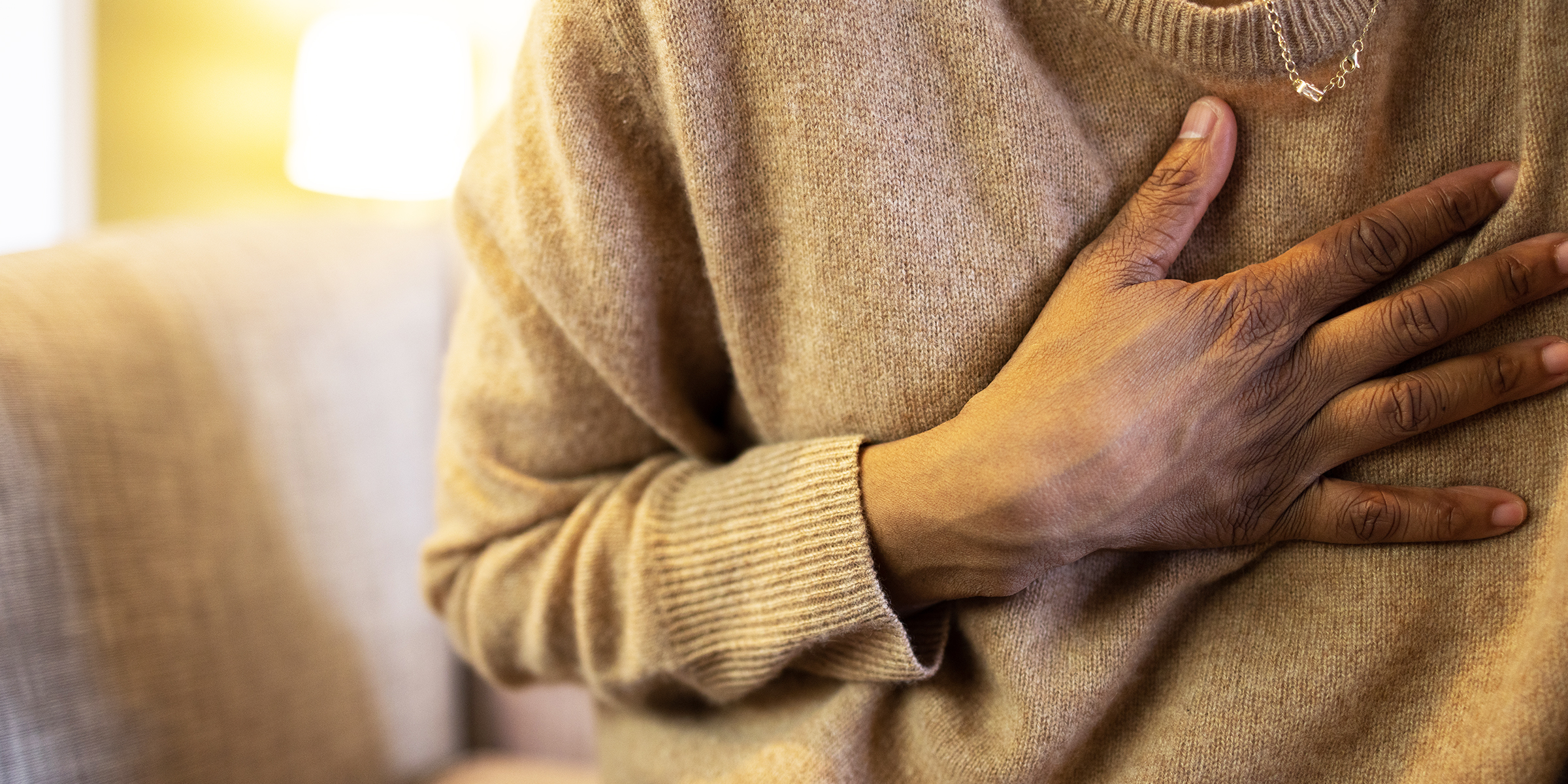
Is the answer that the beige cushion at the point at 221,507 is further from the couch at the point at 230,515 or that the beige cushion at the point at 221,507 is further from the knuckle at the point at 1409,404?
the knuckle at the point at 1409,404

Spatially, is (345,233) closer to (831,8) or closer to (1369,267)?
(831,8)

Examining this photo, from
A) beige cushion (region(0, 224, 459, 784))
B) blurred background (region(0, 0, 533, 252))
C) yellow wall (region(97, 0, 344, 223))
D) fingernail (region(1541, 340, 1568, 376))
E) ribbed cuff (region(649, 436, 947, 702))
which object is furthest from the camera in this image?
yellow wall (region(97, 0, 344, 223))

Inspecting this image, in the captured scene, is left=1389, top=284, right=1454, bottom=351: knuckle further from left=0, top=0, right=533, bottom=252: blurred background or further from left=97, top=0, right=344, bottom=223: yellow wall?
left=97, top=0, right=344, bottom=223: yellow wall

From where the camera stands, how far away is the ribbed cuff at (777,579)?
21.9 inches

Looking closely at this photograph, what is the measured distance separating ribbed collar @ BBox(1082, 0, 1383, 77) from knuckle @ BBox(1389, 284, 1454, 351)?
5.3 inches

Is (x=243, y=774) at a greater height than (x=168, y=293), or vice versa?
(x=168, y=293)

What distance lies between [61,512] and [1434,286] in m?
0.93

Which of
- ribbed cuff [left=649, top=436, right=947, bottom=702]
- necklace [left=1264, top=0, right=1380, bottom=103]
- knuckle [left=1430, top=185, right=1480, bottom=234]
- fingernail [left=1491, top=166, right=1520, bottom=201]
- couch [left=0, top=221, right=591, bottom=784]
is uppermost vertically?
necklace [left=1264, top=0, right=1380, bottom=103]

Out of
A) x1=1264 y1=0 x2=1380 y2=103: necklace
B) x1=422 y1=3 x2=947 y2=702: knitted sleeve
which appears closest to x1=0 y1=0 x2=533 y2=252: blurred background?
x1=422 y1=3 x2=947 y2=702: knitted sleeve

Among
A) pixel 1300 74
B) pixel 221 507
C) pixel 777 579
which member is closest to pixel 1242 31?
pixel 1300 74

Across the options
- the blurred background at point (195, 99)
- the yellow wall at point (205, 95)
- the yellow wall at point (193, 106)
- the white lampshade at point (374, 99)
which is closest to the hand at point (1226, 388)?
the blurred background at point (195, 99)

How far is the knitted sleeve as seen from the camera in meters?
0.57

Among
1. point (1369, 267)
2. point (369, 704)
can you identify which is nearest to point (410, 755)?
point (369, 704)

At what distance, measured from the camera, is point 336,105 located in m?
1.87
